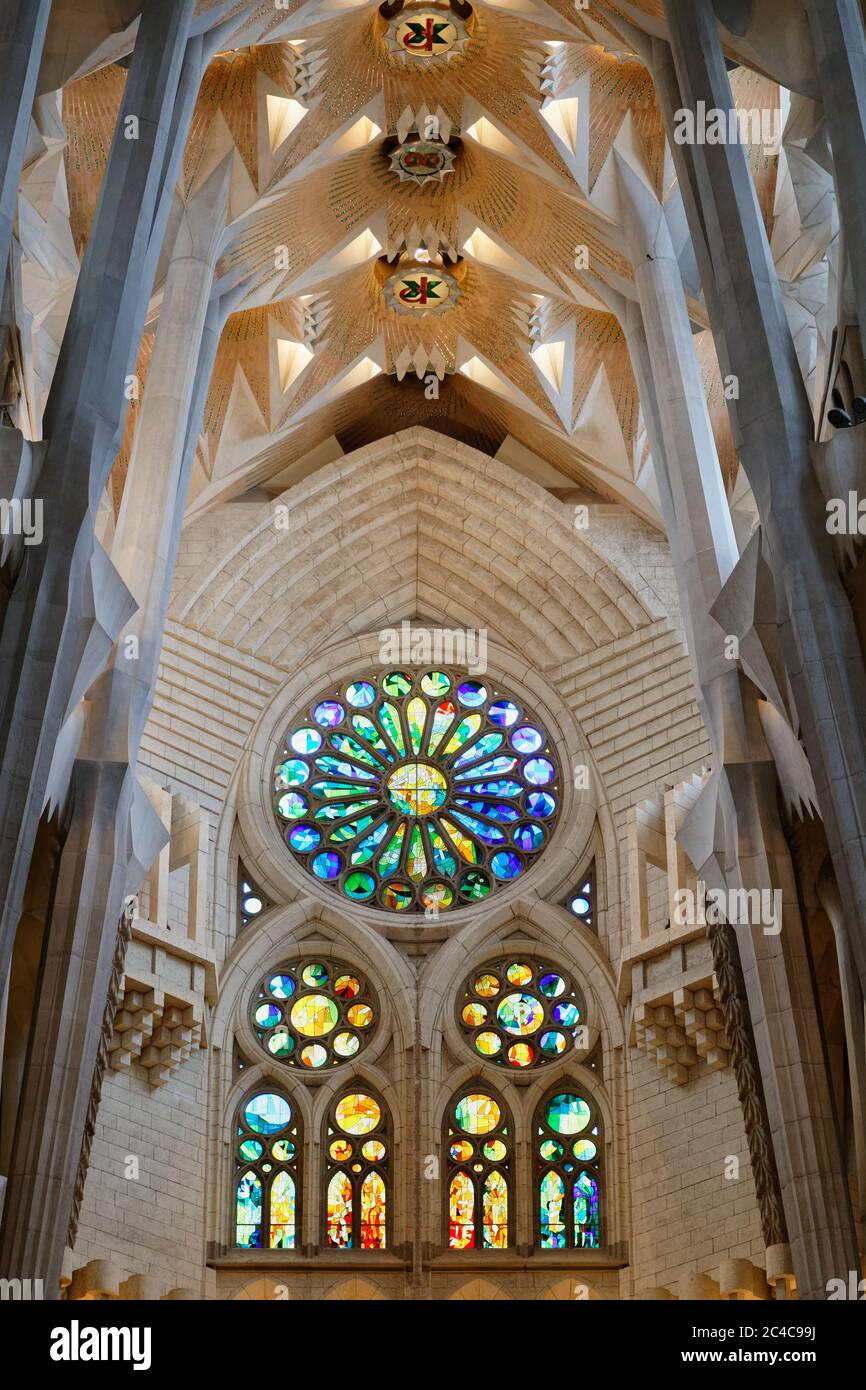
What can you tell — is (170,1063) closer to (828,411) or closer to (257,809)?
(257,809)

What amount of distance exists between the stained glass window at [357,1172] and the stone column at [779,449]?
Result: 738 cm

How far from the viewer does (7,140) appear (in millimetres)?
10945

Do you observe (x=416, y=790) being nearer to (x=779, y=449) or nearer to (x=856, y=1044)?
(x=856, y=1044)

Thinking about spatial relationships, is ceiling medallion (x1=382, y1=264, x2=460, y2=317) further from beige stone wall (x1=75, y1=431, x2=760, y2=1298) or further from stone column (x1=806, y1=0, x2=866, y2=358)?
stone column (x1=806, y1=0, x2=866, y2=358)

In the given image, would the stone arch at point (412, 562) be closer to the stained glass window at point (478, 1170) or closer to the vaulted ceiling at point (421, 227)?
the vaulted ceiling at point (421, 227)

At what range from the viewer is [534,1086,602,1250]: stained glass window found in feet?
56.6

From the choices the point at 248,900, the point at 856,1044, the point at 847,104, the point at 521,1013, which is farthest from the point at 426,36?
the point at 856,1044

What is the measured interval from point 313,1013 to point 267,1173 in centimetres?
151

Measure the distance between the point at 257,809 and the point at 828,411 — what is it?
8.22 m

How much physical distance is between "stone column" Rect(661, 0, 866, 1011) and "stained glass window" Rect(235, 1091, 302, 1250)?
7.60 m

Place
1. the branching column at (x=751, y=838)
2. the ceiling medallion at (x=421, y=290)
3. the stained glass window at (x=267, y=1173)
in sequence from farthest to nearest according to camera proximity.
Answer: the ceiling medallion at (x=421, y=290), the stained glass window at (x=267, y=1173), the branching column at (x=751, y=838)

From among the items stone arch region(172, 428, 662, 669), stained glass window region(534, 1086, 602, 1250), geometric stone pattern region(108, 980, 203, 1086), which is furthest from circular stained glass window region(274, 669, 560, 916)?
geometric stone pattern region(108, 980, 203, 1086)

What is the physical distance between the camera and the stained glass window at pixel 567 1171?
56.6ft

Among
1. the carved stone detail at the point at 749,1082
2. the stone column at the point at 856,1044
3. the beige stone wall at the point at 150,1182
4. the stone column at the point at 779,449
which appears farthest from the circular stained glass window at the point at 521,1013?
the stone column at the point at 779,449
